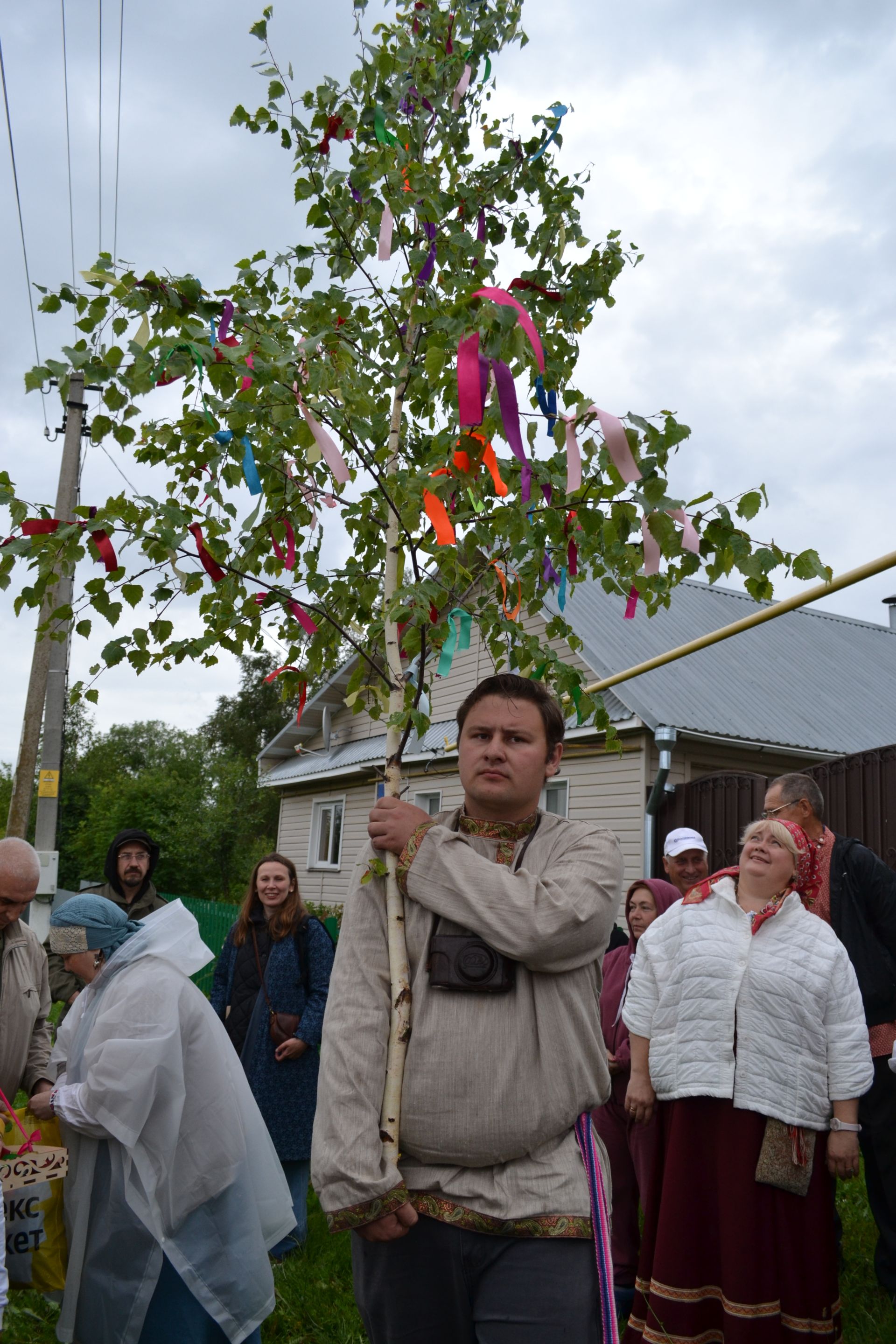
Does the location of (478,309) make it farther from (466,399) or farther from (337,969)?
(337,969)

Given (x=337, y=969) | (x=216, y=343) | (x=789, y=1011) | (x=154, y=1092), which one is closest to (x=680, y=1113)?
(x=789, y=1011)

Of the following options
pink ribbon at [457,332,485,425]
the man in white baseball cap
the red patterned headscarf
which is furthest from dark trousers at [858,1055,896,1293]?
pink ribbon at [457,332,485,425]

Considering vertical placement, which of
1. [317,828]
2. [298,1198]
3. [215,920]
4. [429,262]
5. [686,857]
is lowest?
[298,1198]

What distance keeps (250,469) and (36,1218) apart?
2.29m

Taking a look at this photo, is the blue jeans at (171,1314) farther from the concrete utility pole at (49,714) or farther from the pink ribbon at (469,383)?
the concrete utility pole at (49,714)

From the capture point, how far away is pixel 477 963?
76.9 inches

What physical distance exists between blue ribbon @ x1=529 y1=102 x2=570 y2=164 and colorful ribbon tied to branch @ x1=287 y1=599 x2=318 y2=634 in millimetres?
1536

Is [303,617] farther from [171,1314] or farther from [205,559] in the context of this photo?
[171,1314]

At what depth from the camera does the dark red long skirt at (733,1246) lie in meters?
3.41

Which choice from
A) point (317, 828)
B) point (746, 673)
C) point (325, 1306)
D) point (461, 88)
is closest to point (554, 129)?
point (461, 88)

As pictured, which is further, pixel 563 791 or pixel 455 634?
pixel 563 791

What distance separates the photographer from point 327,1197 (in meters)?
1.81

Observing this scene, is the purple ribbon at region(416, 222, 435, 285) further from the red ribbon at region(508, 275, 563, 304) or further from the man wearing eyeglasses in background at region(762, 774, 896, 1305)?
the man wearing eyeglasses in background at region(762, 774, 896, 1305)

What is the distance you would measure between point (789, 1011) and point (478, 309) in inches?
105
